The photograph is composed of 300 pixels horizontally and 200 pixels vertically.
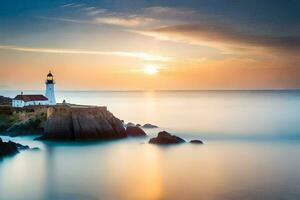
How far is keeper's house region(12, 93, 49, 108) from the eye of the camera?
24125 millimetres

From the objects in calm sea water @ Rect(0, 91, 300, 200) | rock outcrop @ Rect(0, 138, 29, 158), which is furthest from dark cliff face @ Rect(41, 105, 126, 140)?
rock outcrop @ Rect(0, 138, 29, 158)

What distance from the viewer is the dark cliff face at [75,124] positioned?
1928 centimetres

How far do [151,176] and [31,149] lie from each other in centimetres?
601

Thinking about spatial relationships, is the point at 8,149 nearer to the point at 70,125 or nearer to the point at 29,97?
the point at 70,125

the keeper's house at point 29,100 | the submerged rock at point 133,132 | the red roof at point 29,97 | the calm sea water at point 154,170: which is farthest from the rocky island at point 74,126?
the red roof at point 29,97

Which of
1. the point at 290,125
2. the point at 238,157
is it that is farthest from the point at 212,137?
the point at 290,125

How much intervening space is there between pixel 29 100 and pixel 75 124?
6.01 metres

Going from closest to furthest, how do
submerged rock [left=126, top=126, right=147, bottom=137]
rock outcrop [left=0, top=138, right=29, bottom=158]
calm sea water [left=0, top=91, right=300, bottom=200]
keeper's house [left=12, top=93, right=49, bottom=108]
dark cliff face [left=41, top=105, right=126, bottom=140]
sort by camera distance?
calm sea water [left=0, top=91, right=300, bottom=200], rock outcrop [left=0, top=138, right=29, bottom=158], dark cliff face [left=41, top=105, right=126, bottom=140], submerged rock [left=126, top=126, right=147, bottom=137], keeper's house [left=12, top=93, right=49, bottom=108]

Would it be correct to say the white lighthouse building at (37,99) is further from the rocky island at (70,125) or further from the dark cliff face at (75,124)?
the dark cliff face at (75,124)

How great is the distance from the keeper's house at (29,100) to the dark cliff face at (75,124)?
4.79 m

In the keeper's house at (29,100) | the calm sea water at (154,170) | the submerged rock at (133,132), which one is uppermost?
the keeper's house at (29,100)

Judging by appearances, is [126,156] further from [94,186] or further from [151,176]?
[94,186]

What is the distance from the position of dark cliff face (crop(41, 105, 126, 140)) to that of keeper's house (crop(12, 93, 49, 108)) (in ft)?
15.7

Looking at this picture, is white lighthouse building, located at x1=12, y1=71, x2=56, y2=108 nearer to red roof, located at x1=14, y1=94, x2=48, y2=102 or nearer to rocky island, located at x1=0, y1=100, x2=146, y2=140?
red roof, located at x1=14, y1=94, x2=48, y2=102
